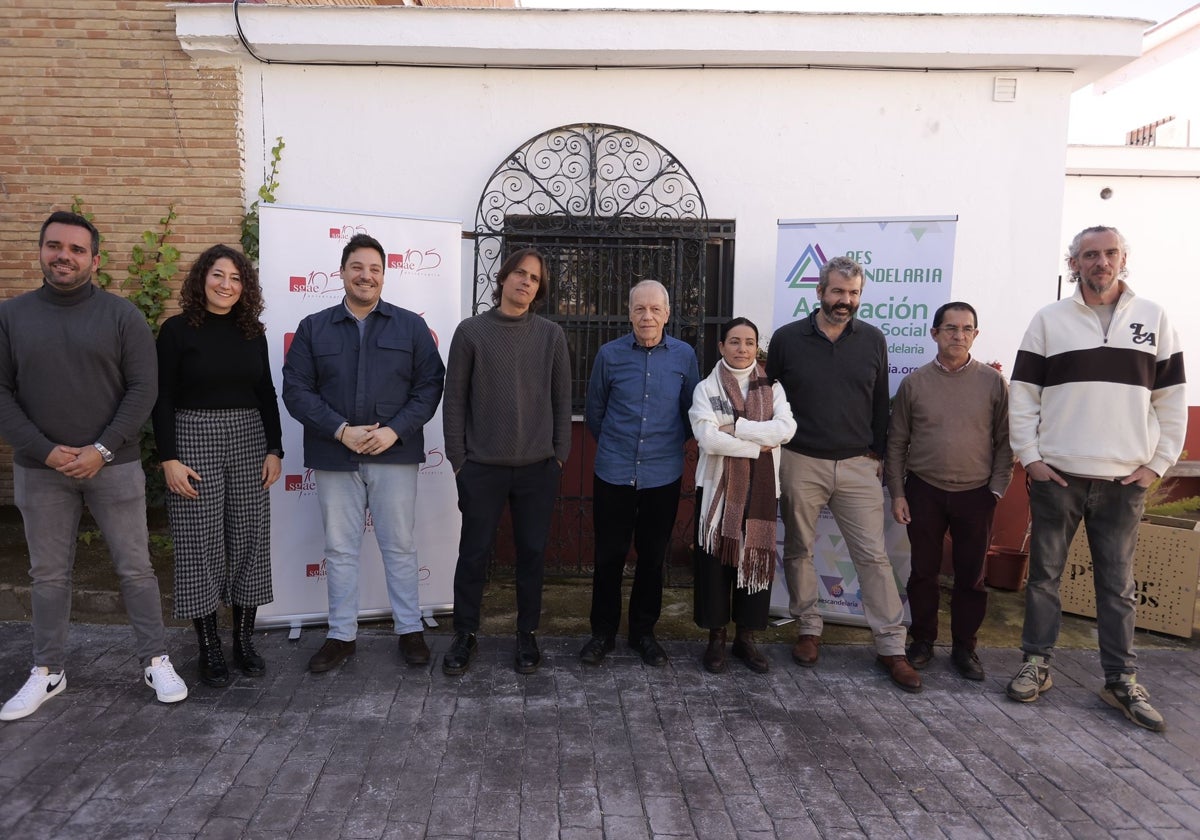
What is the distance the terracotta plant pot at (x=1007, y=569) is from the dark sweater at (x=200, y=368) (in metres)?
4.71

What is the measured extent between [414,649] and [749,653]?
1.69 m

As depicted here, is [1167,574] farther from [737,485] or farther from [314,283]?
[314,283]

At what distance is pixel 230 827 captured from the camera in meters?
2.50

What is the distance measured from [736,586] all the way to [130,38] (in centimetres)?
532

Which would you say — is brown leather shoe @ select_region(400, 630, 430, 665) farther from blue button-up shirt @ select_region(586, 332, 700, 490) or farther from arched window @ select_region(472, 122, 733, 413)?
arched window @ select_region(472, 122, 733, 413)

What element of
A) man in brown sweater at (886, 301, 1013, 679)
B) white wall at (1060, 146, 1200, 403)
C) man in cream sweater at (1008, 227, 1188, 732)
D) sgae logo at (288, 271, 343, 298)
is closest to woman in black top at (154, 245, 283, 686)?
sgae logo at (288, 271, 343, 298)

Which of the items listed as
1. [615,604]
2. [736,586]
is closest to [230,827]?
[615,604]

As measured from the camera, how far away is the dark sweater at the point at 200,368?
336cm

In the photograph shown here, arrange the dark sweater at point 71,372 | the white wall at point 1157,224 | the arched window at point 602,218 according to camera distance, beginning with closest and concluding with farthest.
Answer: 1. the dark sweater at point 71,372
2. the arched window at point 602,218
3. the white wall at point 1157,224

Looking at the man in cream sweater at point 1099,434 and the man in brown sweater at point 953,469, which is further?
Answer: the man in brown sweater at point 953,469

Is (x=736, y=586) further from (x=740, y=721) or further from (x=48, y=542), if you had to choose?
(x=48, y=542)

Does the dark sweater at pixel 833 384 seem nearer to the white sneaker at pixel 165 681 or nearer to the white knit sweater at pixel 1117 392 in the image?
the white knit sweater at pixel 1117 392

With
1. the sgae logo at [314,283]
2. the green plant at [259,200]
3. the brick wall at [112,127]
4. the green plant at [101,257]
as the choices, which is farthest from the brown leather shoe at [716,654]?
the green plant at [101,257]

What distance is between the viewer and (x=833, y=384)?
378cm
